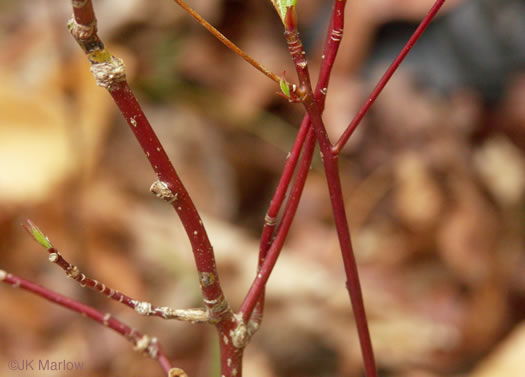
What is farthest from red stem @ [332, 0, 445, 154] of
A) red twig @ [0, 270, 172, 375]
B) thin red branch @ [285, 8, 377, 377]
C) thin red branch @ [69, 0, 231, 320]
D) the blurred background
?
the blurred background

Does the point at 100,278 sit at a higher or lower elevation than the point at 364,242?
lower

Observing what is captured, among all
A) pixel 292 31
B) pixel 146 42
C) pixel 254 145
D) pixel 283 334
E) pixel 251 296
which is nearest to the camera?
pixel 292 31

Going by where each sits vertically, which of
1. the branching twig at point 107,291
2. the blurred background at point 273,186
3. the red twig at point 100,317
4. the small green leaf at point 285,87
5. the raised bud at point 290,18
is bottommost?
the branching twig at point 107,291

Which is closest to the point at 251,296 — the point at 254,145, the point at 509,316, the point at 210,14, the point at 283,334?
the point at 283,334

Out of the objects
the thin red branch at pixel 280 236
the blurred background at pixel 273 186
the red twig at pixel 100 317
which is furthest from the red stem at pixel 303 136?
the blurred background at pixel 273 186

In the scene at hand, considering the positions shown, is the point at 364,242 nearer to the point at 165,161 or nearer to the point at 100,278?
the point at 100,278

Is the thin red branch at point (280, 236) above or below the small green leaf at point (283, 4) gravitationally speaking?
below

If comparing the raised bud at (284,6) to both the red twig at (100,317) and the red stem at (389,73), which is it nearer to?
the red stem at (389,73)

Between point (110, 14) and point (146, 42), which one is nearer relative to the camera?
point (110, 14)

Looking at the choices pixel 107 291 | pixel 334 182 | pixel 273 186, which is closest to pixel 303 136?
pixel 334 182
